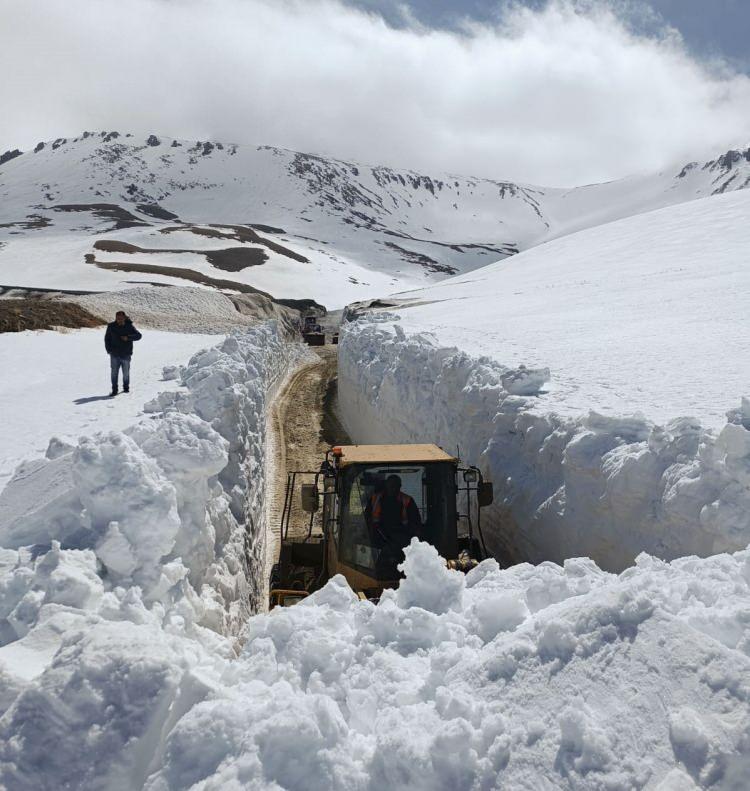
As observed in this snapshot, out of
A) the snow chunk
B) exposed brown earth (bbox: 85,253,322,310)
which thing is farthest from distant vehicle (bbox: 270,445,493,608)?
Result: exposed brown earth (bbox: 85,253,322,310)

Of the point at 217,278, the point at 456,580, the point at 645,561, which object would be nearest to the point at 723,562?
the point at 645,561

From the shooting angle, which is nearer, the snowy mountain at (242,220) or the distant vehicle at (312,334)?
the distant vehicle at (312,334)

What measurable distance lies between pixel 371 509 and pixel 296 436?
1063 cm

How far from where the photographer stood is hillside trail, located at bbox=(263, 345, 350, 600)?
37.4 feet

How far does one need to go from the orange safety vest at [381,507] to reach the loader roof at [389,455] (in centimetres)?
37

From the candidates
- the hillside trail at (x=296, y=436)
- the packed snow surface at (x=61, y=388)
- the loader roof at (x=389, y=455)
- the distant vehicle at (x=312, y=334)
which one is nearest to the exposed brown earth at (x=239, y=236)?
the distant vehicle at (x=312, y=334)

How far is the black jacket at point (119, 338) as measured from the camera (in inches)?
498

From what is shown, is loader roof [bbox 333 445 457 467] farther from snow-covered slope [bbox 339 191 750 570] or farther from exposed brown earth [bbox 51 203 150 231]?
exposed brown earth [bbox 51 203 150 231]

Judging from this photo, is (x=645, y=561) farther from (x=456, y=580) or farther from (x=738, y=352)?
(x=738, y=352)

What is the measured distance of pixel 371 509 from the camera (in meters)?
6.87

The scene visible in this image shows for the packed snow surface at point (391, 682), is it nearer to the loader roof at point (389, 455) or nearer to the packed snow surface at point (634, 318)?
the loader roof at point (389, 455)

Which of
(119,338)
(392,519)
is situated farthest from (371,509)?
(119,338)

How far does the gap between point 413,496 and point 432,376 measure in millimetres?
5497

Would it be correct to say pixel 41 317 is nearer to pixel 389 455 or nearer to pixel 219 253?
pixel 389 455
